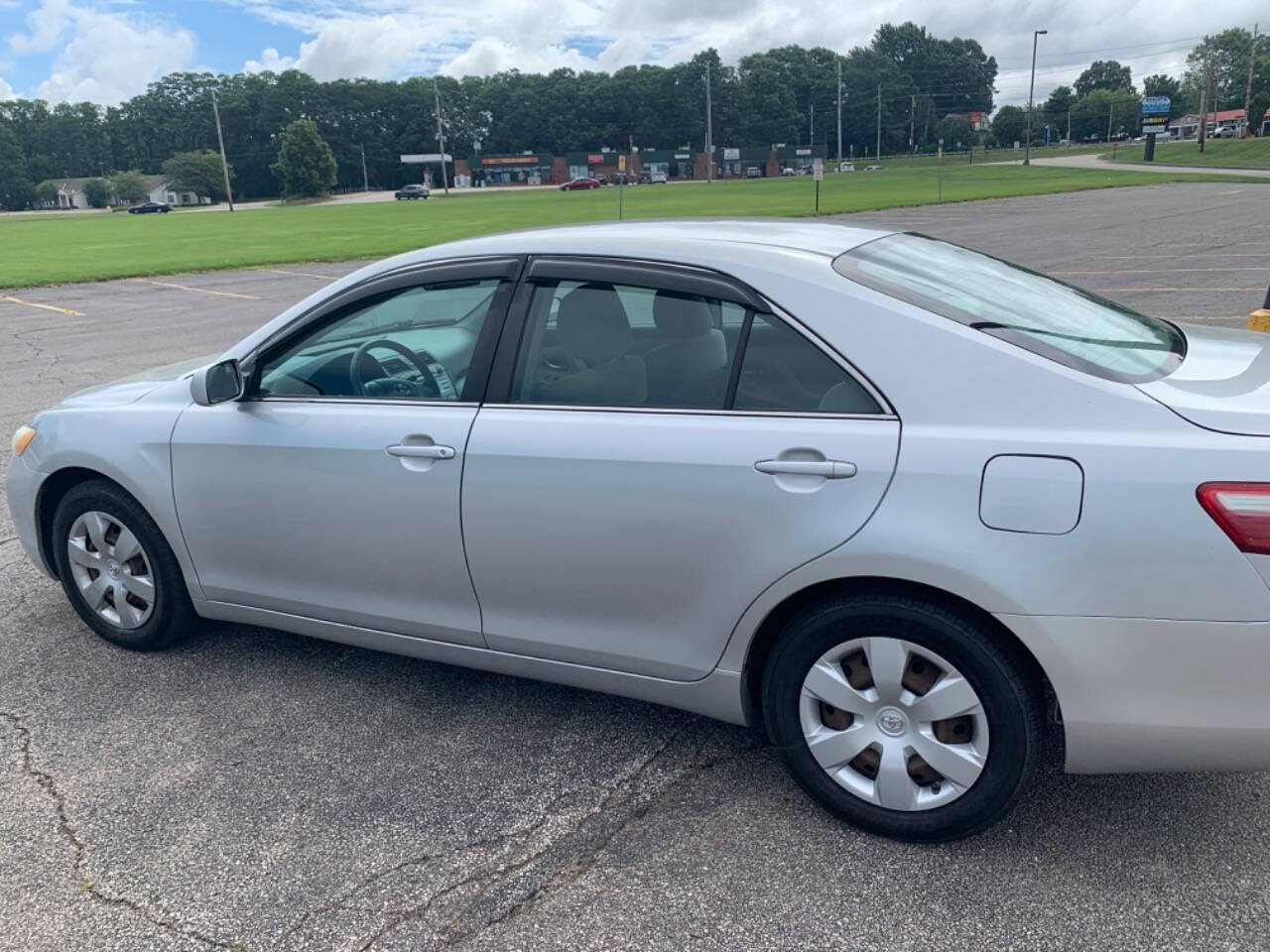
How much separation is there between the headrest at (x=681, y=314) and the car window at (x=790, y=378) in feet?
0.58

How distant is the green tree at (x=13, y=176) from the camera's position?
125875mm

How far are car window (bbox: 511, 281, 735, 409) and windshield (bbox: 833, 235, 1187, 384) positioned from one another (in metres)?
0.42

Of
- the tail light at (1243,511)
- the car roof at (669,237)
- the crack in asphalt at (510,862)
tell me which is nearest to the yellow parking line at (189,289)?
the car roof at (669,237)

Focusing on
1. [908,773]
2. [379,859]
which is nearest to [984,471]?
[908,773]

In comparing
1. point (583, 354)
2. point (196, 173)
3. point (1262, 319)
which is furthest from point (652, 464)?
point (196, 173)

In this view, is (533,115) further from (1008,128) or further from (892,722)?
(892,722)

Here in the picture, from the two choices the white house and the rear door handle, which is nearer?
the rear door handle

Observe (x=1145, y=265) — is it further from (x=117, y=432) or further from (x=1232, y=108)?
(x=1232, y=108)

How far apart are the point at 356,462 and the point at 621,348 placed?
91cm

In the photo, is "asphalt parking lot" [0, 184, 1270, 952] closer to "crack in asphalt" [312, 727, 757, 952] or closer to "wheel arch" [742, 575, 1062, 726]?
"crack in asphalt" [312, 727, 757, 952]

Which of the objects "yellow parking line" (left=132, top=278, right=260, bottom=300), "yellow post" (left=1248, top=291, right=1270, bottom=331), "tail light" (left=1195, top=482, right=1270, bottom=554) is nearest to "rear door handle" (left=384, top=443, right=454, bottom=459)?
"tail light" (left=1195, top=482, right=1270, bottom=554)

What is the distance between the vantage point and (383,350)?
12.0ft

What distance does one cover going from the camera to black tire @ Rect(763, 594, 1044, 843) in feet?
8.27

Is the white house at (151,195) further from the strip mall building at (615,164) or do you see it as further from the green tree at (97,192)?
the strip mall building at (615,164)
